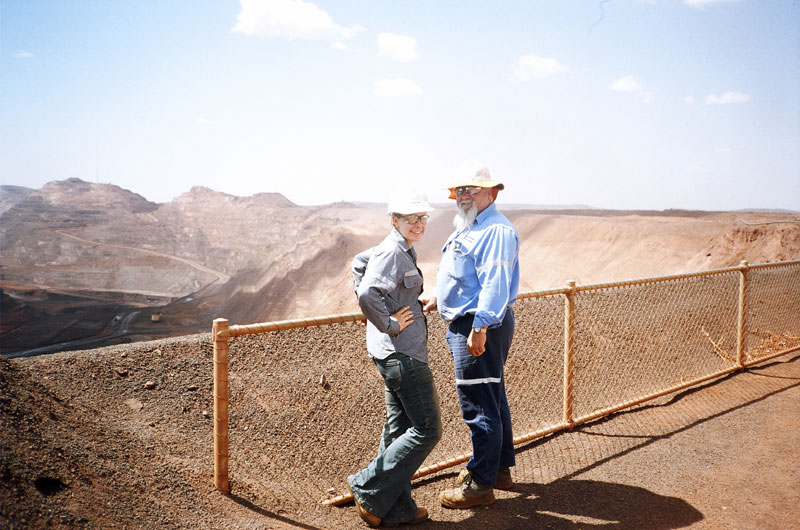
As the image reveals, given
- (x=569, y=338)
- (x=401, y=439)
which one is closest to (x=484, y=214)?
(x=401, y=439)

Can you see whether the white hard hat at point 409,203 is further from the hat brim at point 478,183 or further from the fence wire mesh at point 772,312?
the fence wire mesh at point 772,312

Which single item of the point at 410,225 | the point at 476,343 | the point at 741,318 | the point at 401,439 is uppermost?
the point at 410,225

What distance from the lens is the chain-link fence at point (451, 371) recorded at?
4.84 metres

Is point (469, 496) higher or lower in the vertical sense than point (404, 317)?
lower

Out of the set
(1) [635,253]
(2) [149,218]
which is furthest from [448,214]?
(1) [635,253]

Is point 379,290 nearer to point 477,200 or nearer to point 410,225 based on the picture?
point 410,225

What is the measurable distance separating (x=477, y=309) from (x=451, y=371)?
5.10m

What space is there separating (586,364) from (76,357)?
7594 millimetres

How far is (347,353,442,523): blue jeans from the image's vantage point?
319 cm

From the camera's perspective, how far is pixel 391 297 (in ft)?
10.5

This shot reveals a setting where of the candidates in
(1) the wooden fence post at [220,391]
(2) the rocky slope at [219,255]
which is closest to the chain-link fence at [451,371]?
(1) the wooden fence post at [220,391]

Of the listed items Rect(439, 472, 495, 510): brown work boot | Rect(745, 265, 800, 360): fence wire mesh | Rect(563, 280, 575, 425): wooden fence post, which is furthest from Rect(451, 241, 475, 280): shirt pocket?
Rect(745, 265, 800, 360): fence wire mesh

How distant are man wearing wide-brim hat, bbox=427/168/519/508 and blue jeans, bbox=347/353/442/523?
1.18 ft

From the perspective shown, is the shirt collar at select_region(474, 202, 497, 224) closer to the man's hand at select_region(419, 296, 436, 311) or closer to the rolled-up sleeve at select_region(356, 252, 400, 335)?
the man's hand at select_region(419, 296, 436, 311)
